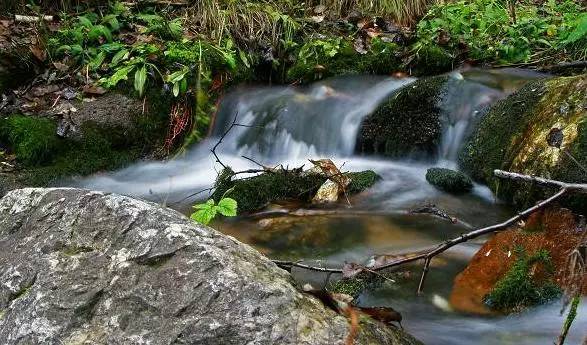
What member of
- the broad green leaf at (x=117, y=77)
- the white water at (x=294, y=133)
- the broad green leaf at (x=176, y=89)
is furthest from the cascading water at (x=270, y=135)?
the broad green leaf at (x=117, y=77)

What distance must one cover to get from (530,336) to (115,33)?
227 inches

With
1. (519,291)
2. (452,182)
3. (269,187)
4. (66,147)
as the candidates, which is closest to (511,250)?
(519,291)

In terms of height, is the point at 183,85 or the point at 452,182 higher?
the point at 183,85

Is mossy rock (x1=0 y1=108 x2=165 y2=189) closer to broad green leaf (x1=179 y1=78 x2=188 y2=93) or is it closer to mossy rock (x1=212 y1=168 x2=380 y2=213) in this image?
broad green leaf (x1=179 y1=78 x2=188 y2=93)

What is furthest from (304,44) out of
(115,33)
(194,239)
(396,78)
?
(194,239)

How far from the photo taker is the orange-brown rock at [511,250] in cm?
304

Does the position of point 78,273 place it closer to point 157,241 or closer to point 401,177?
point 157,241

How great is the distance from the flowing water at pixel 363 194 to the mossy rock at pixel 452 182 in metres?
0.08

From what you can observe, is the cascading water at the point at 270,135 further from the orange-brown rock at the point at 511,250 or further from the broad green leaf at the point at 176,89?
the orange-brown rock at the point at 511,250

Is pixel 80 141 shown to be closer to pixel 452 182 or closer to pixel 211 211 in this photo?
pixel 211 211

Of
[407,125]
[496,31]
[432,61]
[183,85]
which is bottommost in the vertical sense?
[407,125]

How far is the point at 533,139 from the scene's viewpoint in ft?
15.0

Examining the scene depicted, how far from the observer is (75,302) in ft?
5.24

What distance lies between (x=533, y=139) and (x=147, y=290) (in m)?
3.82
